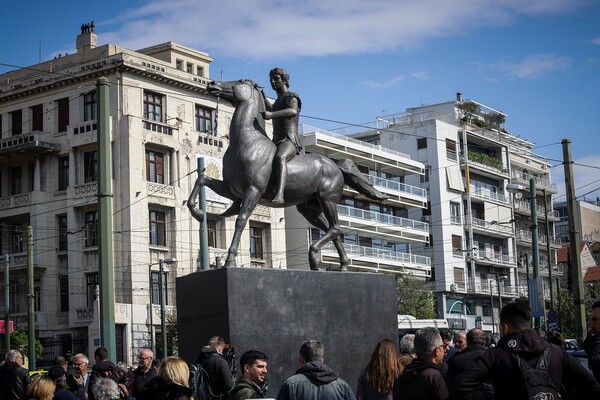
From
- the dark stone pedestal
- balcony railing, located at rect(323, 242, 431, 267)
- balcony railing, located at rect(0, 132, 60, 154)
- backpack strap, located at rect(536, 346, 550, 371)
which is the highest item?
balcony railing, located at rect(0, 132, 60, 154)

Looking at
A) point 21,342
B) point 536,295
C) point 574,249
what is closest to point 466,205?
point 21,342

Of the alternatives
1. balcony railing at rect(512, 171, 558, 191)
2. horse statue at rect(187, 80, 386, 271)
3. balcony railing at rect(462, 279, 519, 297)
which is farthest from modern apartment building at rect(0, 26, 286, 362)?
horse statue at rect(187, 80, 386, 271)

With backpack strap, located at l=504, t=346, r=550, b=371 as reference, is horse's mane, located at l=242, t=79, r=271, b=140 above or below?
above

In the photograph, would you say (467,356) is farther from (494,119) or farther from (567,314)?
(494,119)

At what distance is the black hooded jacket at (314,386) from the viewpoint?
9.32 m

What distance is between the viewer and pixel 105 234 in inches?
691

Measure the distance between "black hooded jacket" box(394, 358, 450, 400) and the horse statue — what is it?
6204 mm

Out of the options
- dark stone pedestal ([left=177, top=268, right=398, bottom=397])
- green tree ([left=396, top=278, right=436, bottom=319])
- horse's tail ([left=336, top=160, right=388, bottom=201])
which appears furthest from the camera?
green tree ([left=396, top=278, right=436, bottom=319])

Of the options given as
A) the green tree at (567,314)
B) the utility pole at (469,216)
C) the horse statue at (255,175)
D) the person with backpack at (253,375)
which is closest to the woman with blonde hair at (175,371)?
the person with backpack at (253,375)

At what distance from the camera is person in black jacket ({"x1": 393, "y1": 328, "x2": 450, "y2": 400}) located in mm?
9062

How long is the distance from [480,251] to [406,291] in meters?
17.4

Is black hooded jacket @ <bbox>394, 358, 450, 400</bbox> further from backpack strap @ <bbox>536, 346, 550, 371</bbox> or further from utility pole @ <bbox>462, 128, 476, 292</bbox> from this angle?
utility pole @ <bbox>462, 128, 476, 292</bbox>

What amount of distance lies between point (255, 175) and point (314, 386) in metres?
6.60

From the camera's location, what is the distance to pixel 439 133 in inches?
3066
